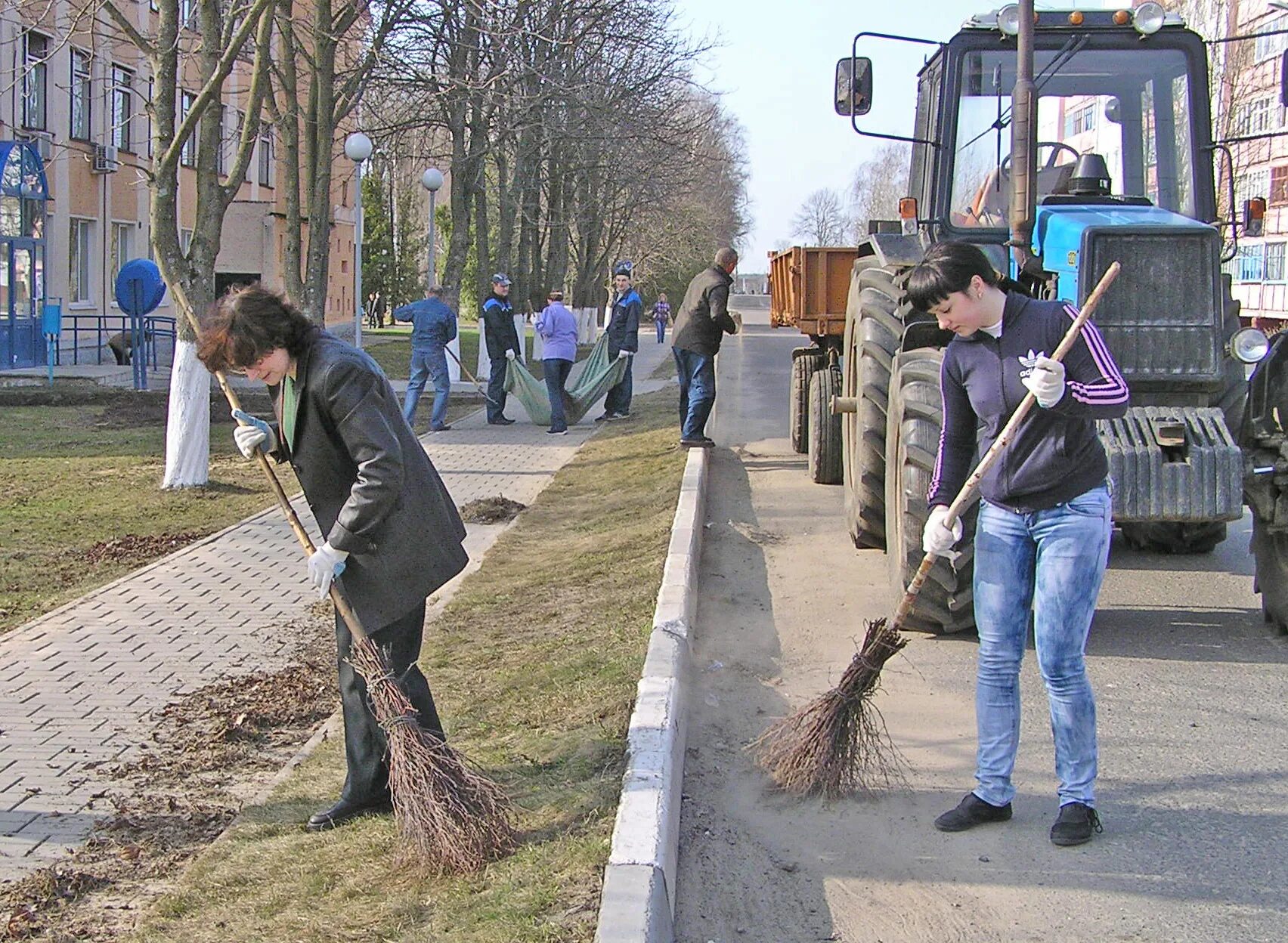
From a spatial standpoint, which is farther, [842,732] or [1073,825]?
[842,732]

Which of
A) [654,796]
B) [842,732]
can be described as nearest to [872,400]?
[842,732]

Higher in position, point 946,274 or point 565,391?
point 946,274

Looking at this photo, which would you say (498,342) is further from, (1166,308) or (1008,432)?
(1008,432)

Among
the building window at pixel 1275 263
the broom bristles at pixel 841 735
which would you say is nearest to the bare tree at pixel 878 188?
the building window at pixel 1275 263

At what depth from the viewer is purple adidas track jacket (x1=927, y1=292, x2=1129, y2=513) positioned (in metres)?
4.21

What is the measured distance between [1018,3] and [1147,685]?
390cm

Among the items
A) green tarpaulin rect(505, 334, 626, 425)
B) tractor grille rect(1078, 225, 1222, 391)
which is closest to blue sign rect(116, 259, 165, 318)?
green tarpaulin rect(505, 334, 626, 425)

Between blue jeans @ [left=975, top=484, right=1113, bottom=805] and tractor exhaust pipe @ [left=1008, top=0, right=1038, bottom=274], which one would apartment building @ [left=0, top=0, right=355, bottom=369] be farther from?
blue jeans @ [left=975, top=484, right=1113, bottom=805]

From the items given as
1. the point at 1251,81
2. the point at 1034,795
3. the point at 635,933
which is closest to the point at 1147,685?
the point at 1034,795

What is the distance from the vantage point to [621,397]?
18.5 metres

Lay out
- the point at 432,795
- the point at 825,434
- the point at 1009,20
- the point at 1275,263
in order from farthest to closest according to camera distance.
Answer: the point at 1275,263 < the point at 825,434 < the point at 1009,20 < the point at 432,795

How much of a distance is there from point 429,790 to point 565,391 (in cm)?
1327

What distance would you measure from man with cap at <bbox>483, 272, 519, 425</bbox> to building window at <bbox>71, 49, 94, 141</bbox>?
14086 mm

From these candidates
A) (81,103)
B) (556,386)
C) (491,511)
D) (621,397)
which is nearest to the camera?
(491,511)
